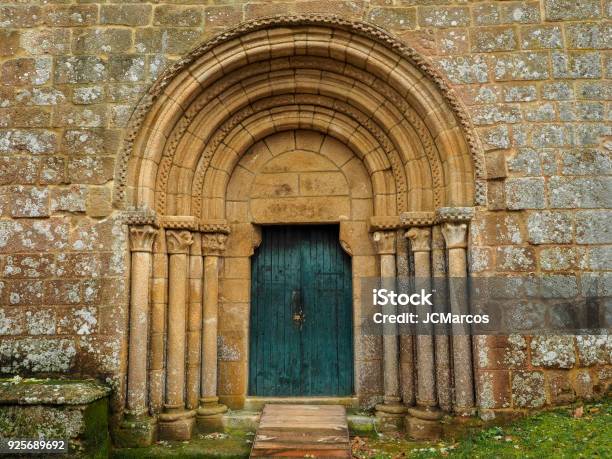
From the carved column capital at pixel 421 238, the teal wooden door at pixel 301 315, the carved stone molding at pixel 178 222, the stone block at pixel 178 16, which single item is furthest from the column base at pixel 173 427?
the stone block at pixel 178 16

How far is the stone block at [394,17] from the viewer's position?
216 inches

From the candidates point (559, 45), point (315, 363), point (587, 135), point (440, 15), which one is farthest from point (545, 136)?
point (315, 363)

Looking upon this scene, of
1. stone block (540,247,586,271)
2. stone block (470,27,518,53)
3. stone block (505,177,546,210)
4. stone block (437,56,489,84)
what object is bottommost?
stone block (540,247,586,271)

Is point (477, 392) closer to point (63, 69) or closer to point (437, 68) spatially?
point (437, 68)

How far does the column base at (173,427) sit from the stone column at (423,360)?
2321mm

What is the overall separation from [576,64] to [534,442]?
12.4 feet

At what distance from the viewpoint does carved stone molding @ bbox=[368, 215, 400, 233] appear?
577 centimetres

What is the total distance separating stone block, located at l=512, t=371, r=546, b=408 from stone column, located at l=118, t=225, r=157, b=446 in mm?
3600

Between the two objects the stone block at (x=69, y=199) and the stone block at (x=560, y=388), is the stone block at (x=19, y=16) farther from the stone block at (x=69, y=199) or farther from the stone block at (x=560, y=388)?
the stone block at (x=560, y=388)

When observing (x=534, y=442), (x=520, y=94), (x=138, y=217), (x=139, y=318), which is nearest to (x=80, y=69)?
(x=138, y=217)

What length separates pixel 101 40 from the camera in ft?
18.1

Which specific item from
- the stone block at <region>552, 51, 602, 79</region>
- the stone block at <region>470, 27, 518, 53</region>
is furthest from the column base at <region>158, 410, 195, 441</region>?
the stone block at <region>552, 51, 602, 79</region>

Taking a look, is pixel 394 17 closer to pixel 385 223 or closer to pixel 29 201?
pixel 385 223

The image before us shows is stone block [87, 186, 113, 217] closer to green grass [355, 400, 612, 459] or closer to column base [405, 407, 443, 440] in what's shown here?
green grass [355, 400, 612, 459]
